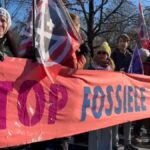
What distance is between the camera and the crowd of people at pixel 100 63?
5.22 meters

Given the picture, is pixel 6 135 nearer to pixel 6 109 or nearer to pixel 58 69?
pixel 6 109

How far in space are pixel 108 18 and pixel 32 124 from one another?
29.5 m

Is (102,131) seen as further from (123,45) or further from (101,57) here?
(123,45)

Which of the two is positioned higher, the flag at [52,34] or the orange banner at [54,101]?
the flag at [52,34]

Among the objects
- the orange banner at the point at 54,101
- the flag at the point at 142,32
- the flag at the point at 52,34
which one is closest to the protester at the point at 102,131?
the orange banner at the point at 54,101

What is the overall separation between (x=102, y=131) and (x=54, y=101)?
7.09ft

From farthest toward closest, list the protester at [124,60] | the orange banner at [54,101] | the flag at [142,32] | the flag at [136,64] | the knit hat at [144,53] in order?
1. the knit hat at [144,53]
2. the flag at [142,32]
3. the protester at [124,60]
4. the flag at [136,64]
5. the orange banner at [54,101]

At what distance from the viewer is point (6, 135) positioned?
4.62m

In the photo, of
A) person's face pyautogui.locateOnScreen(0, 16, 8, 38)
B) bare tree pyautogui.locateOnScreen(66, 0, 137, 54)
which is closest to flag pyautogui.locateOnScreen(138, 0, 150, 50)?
person's face pyautogui.locateOnScreen(0, 16, 8, 38)

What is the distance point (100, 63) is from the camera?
714cm

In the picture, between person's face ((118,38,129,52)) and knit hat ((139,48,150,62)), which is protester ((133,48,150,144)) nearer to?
knit hat ((139,48,150,62))

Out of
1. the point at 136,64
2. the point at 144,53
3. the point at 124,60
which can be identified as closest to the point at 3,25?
the point at 136,64

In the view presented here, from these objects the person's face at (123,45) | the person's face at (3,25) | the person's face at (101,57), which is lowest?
the person's face at (101,57)

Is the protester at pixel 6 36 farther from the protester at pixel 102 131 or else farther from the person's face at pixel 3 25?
the protester at pixel 102 131
